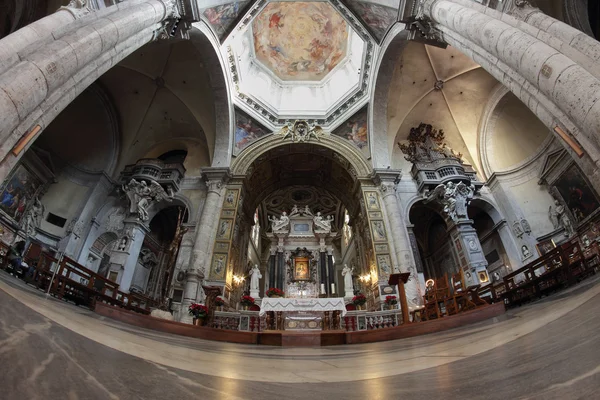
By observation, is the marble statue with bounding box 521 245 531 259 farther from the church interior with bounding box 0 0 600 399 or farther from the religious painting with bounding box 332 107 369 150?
the religious painting with bounding box 332 107 369 150

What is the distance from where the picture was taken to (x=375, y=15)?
1094cm

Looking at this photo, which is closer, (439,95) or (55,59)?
(55,59)

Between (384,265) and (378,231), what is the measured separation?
1.38m

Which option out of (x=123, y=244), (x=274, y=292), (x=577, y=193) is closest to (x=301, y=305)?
(x=274, y=292)

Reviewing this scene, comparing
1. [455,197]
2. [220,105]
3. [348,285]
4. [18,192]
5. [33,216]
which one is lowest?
[348,285]

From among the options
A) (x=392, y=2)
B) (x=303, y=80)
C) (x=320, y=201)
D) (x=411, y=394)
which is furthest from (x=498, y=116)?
→ (x=411, y=394)

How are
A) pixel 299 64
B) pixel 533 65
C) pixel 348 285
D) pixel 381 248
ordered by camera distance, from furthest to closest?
pixel 299 64
pixel 348 285
pixel 381 248
pixel 533 65

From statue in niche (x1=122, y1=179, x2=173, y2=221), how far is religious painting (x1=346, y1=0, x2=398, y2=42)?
10578 millimetres

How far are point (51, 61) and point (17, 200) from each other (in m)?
6.92

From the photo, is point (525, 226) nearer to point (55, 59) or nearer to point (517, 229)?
point (517, 229)

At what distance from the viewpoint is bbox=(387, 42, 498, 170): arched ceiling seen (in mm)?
11594

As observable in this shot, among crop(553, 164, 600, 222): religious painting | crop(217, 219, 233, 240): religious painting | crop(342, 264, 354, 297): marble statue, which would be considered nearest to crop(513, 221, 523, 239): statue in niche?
crop(553, 164, 600, 222): religious painting

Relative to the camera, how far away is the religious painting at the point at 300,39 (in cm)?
1420

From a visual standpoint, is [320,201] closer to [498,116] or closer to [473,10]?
[498,116]
